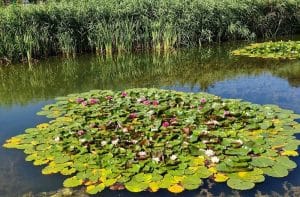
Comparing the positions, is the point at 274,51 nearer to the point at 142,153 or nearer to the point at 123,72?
the point at 123,72

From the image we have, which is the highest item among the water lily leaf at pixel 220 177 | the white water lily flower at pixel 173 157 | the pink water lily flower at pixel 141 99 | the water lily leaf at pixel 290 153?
the pink water lily flower at pixel 141 99

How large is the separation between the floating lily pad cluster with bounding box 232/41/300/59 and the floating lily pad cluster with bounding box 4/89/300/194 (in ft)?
18.1

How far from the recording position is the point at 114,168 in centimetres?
497

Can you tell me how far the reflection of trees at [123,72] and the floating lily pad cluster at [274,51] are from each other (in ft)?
1.74

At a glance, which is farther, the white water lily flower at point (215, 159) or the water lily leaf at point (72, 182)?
the white water lily flower at point (215, 159)

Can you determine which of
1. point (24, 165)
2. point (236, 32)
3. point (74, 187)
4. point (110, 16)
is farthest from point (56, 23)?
point (74, 187)

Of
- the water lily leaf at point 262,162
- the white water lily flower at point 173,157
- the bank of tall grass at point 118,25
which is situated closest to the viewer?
the water lily leaf at point 262,162

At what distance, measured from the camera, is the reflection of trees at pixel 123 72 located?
31.2ft

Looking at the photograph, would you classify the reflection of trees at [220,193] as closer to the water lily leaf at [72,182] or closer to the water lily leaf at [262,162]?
the water lily leaf at [72,182]

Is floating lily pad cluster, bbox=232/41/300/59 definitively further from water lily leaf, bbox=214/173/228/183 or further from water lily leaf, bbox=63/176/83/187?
water lily leaf, bbox=63/176/83/187

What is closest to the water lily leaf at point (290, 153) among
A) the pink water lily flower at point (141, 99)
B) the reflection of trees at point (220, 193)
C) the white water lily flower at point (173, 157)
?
the reflection of trees at point (220, 193)

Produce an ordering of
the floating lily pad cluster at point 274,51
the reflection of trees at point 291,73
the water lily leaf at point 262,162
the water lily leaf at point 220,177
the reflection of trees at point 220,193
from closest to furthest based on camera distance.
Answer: the reflection of trees at point 220,193 → the water lily leaf at point 220,177 → the water lily leaf at point 262,162 → the reflection of trees at point 291,73 → the floating lily pad cluster at point 274,51

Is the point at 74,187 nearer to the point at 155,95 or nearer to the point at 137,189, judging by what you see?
the point at 137,189

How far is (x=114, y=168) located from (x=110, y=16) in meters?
9.81
